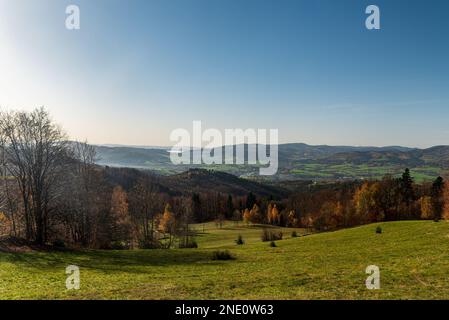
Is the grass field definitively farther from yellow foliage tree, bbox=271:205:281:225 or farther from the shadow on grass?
yellow foliage tree, bbox=271:205:281:225

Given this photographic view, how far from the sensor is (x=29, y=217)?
3906 cm

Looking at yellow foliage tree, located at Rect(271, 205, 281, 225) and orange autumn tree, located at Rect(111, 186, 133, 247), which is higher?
orange autumn tree, located at Rect(111, 186, 133, 247)

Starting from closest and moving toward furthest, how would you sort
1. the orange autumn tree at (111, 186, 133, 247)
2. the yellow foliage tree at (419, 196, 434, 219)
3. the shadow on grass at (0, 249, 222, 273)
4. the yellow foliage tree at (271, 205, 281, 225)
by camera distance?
Result: the shadow on grass at (0, 249, 222, 273)
the orange autumn tree at (111, 186, 133, 247)
the yellow foliage tree at (419, 196, 434, 219)
the yellow foliage tree at (271, 205, 281, 225)

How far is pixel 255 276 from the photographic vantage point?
20500 mm

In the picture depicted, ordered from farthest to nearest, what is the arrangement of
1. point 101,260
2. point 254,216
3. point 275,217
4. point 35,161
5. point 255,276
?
point 275,217
point 254,216
point 35,161
point 101,260
point 255,276

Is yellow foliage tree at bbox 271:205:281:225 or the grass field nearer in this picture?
the grass field

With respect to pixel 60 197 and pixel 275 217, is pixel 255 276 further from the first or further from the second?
pixel 275 217

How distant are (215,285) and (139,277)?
6.27 meters

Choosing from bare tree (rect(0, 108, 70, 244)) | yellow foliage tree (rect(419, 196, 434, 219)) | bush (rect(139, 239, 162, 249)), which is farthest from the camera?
yellow foliage tree (rect(419, 196, 434, 219))

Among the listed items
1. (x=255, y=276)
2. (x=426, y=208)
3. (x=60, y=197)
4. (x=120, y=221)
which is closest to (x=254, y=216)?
(x=426, y=208)

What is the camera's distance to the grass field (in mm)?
14609

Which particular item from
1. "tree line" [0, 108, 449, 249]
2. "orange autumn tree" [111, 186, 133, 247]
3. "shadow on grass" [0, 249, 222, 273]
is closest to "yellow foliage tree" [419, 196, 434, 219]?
"tree line" [0, 108, 449, 249]

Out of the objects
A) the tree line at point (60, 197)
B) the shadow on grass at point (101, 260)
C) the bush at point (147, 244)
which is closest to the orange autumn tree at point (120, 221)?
the tree line at point (60, 197)
